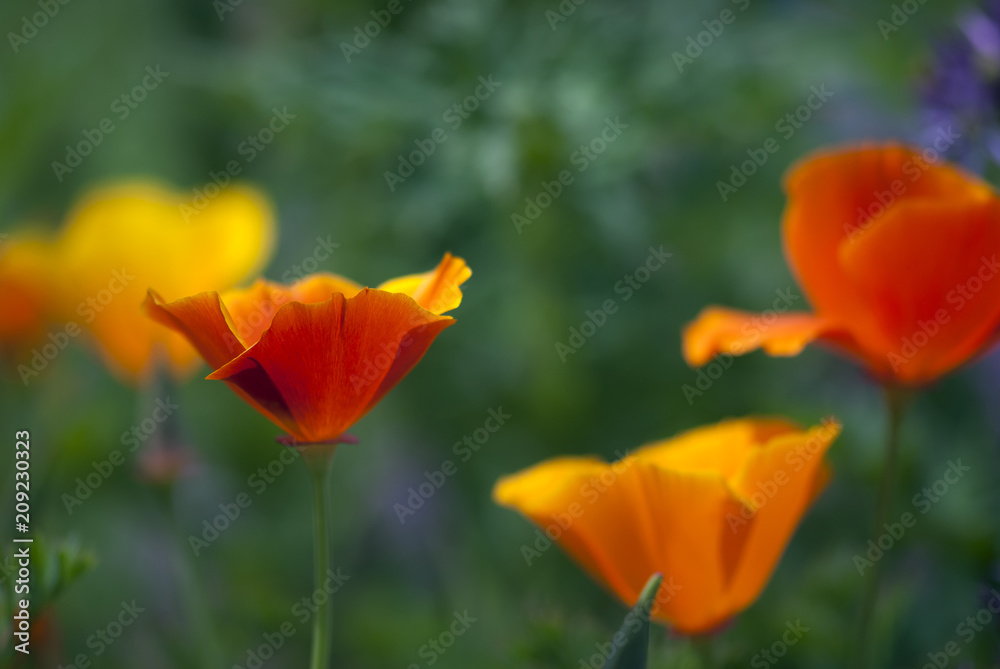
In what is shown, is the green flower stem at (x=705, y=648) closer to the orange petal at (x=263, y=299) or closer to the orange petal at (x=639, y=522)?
the orange petal at (x=639, y=522)

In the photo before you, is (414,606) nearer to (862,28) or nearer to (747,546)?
(747,546)

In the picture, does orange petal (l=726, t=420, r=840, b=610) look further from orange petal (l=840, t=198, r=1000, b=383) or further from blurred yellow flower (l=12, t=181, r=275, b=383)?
blurred yellow flower (l=12, t=181, r=275, b=383)

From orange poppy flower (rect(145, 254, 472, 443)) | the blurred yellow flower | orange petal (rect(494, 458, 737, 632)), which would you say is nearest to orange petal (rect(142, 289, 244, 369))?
orange poppy flower (rect(145, 254, 472, 443))

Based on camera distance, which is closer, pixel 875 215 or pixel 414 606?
pixel 875 215

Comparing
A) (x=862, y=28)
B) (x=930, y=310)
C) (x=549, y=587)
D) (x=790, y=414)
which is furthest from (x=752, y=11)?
(x=930, y=310)

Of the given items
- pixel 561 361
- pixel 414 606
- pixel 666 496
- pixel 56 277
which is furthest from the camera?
pixel 561 361

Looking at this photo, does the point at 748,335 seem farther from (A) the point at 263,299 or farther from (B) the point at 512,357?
(B) the point at 512,357
